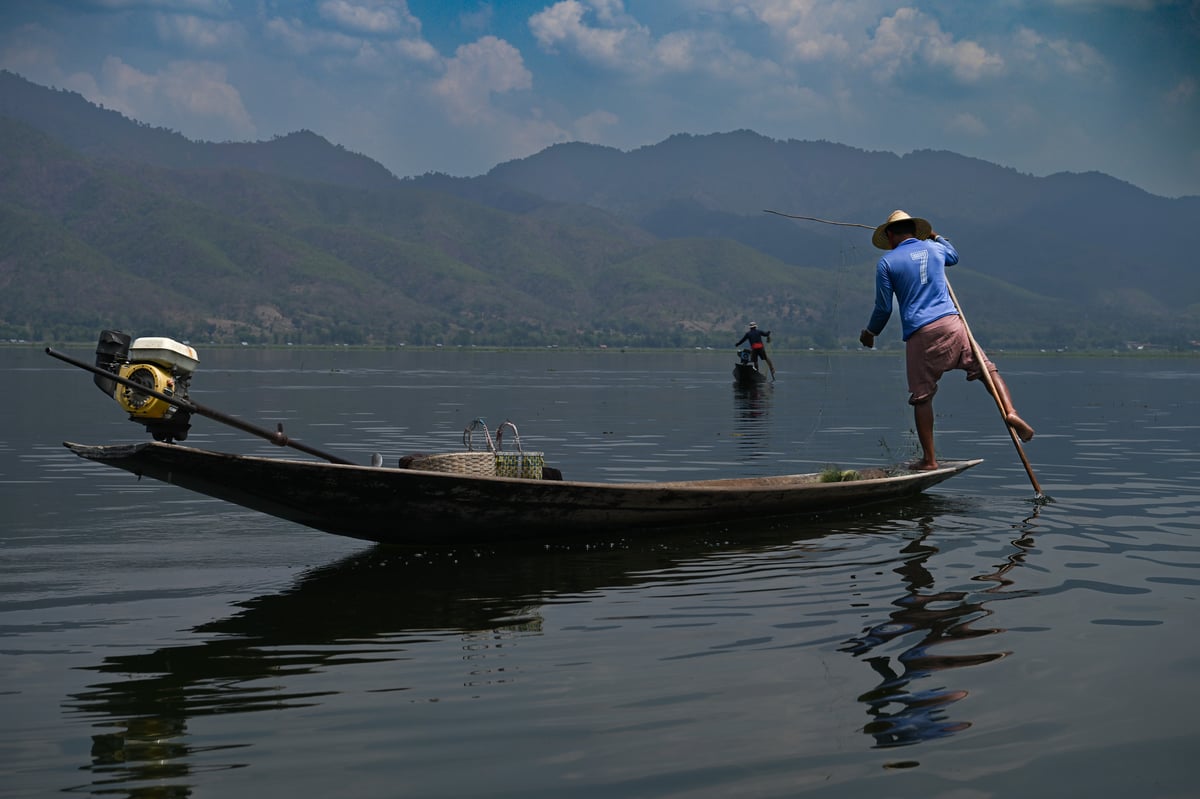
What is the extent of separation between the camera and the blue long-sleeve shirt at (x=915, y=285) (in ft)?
45.1

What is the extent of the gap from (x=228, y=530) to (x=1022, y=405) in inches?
1273

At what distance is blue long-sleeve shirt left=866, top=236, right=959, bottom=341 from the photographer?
45.1 ft

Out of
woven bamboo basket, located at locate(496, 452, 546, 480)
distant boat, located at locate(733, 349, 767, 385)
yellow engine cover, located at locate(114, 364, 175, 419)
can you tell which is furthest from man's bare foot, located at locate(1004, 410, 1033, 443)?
distant boat, located at locate(733, 349, 767, 385)

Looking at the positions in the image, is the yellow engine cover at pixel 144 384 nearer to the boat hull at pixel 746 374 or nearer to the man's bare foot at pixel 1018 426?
the man's bare foot at pixel 1018 426

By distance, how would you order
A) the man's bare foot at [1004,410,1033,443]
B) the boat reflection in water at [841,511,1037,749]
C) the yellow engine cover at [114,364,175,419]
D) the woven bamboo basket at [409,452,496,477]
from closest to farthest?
the boat reflection in water at [841,511,1037,749] → the yellow engine cover at [114,364,175,419] → the woven bamboo basket at [409,452,496,477] → the man's bare foot at [1004,410,1033,443]

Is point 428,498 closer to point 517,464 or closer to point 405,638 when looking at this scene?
point 517,464

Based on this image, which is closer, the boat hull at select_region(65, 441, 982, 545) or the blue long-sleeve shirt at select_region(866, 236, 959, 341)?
the boat hull at select_region(65, 441, 982, 545)

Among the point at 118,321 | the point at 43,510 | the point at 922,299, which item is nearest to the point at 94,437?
the point at 43,510

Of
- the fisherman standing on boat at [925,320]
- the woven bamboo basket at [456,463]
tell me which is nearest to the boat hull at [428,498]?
the woven bamboo basket at [456,463]

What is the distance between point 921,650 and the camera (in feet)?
25.0

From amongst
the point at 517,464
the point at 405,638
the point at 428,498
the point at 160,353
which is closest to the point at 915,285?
the point at 517,464

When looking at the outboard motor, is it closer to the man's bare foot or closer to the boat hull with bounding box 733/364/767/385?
the man's bare foot

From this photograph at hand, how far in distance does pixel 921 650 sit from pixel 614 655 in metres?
1.82

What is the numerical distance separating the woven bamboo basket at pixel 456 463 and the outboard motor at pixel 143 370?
2043mm
